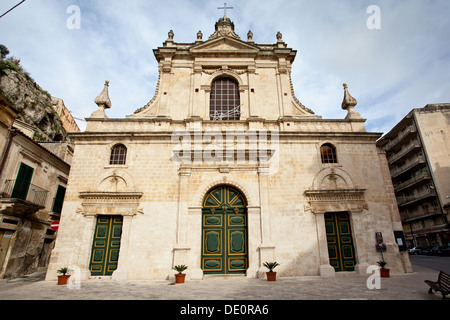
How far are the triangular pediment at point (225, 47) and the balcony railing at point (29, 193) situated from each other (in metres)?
11.9

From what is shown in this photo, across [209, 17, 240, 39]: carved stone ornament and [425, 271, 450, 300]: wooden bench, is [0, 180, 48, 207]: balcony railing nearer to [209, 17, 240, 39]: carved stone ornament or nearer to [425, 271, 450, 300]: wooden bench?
[209, 17, 240, 39]: carved stone ornament

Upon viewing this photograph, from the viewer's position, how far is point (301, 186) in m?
12.4

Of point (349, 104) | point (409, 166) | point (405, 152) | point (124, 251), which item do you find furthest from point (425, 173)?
point (124, 251)

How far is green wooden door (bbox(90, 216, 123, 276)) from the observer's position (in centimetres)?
1117

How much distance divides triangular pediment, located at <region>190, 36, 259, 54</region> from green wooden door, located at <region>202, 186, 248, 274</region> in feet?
27.7

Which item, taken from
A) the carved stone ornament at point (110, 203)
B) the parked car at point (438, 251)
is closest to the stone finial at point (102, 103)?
the carved stone ornament at point (110, 203)

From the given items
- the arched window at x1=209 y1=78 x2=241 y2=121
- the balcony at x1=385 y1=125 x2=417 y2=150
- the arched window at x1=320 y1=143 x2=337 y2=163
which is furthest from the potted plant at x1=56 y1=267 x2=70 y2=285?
the balcony at x1=385 y1=125 x2=417 y2=150

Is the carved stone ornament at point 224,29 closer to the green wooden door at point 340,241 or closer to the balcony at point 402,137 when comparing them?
the green wooden door at point 340,241

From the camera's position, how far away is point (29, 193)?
13.9m

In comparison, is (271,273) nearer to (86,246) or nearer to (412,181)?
(86,246)

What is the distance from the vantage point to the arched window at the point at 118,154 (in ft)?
42.3

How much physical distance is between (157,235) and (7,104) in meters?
9.09

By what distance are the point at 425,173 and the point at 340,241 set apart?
2886 cm
